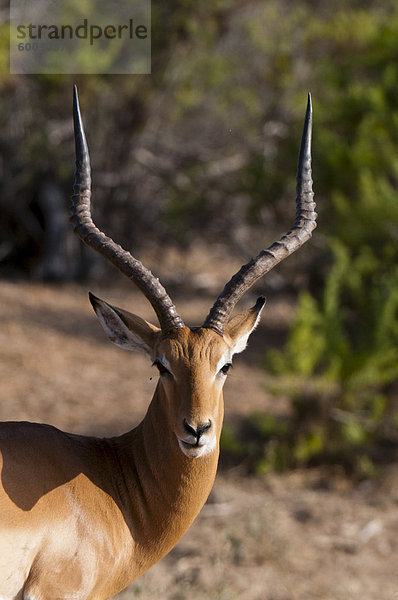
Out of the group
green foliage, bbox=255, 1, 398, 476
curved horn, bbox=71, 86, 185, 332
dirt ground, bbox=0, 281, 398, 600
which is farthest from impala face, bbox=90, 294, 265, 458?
green foliage, bbox=255, 1, 398, 476

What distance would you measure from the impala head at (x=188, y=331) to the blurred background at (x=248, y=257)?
2.74 m

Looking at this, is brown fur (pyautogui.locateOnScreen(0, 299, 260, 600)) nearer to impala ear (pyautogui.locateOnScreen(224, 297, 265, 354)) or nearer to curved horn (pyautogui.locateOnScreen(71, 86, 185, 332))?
impala ear (pyautogui.locateOnScreen(224, 297, 265, 354))

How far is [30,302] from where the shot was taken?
42.6 feet

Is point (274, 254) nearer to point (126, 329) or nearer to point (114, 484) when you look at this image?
point (126, 329)

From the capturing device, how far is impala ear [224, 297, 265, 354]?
4391 millimetres

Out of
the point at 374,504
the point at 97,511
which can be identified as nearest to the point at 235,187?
the point at 374,504

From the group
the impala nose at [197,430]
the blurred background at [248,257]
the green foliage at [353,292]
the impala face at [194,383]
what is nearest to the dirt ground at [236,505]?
the blurred background at [248,257]

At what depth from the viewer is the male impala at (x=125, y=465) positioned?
3.77m

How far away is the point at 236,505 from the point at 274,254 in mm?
4069

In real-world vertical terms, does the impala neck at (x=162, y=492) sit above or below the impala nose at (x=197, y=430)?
below

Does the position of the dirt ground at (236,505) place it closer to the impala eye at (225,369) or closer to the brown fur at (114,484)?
the brown fur at (114,484)

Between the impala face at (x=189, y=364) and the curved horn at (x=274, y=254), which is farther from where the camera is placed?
the curved horn at (x=274, y=254)

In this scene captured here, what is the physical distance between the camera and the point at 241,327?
444cm

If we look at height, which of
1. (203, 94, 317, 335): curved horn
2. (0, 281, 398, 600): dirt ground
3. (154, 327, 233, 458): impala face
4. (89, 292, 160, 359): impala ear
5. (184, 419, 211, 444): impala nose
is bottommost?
(0, 281, 398, 600): dirt ground
